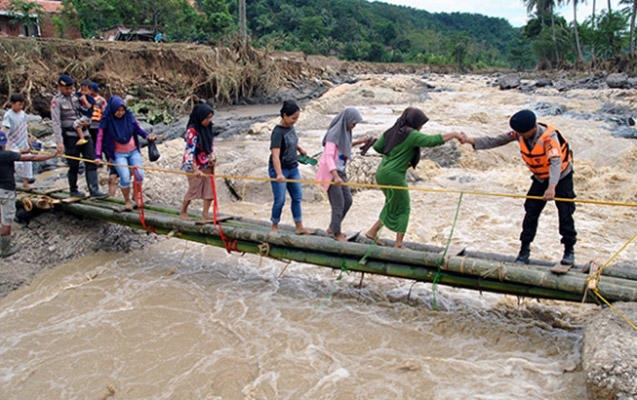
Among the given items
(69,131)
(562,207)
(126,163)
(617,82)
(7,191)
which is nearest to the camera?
(562,207)

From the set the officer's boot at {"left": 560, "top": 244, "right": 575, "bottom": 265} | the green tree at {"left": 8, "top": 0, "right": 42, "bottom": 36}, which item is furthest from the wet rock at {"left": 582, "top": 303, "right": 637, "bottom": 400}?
the green tree at {"left": 8, "top": 0, "right": 42, "bottom": 36}

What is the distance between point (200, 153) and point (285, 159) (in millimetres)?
972

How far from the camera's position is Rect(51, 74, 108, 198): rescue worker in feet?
19.0

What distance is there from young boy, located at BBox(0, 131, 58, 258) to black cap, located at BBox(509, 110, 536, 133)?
492 centimetres

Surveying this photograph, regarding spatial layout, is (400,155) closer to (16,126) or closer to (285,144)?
(285,144)

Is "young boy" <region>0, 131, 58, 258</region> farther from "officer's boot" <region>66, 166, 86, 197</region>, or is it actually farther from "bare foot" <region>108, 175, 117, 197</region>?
"bare foot" <region>108, 175, 117, 197</region>

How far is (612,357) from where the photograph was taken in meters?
3.12

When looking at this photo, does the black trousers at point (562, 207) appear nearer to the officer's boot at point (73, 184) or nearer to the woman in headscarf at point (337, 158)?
the woman in headscarf at point (337, 158)

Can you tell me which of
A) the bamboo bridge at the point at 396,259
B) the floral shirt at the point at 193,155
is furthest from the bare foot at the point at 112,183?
the floral shirt at the point at 193,155

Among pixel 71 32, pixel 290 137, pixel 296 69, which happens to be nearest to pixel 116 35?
pixel 71 32

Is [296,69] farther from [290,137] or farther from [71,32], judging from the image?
[290,137]

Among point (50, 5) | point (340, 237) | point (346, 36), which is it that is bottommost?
point (340, 237)

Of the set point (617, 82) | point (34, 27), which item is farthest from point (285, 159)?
point (34, 27)

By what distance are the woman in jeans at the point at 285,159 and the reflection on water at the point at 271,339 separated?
0.95m
